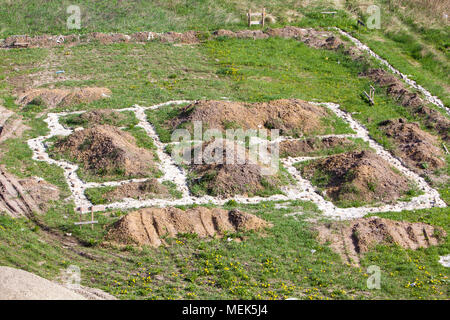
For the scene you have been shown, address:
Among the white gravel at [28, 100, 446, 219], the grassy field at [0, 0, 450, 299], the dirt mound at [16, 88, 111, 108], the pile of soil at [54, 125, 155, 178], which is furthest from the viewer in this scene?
the dirt mound at [16, 88, 111, 108]

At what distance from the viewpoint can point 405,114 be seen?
37062 millimetres

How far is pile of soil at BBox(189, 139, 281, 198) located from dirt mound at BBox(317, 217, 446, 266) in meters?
Answer: 4.49

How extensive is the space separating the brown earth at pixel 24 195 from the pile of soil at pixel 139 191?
109 inches

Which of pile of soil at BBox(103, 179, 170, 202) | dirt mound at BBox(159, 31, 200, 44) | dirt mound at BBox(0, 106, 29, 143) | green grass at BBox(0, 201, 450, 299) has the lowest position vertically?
green grass at BBox(0, 201, 450, 299)

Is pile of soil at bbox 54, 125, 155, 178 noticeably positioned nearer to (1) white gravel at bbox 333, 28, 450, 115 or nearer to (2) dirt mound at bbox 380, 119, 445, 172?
(2) dirt mound at bbox 380, 119, 445, 172

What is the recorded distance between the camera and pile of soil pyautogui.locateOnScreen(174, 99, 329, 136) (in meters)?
34.0

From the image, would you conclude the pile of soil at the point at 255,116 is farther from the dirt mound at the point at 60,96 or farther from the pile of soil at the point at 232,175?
the dirt mound at the point at 60,96

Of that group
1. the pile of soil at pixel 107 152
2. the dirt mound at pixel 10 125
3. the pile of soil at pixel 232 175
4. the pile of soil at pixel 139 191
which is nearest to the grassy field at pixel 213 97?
the dirt mound at pixel 10 125

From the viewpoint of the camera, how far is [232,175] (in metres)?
28.5

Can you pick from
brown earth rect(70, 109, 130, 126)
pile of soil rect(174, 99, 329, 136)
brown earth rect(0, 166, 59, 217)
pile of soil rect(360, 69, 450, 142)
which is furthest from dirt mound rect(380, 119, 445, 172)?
brown earth rect(0, 166, 59, 217)

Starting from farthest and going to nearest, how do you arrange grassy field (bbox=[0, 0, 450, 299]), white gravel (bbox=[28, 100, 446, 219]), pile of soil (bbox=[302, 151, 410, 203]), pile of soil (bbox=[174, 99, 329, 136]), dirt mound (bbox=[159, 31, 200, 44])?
1. dirt mound (bbox=[159, 31, 200, 44])
2. pile of soil (bbox=[174, 99, 329, 136])
3. pile of soil (bbox=[302, 151, 410, 203])
4. white gravel (bbox=[28, 100, 446, 219])
5. grassy field (bbox=[0, 0, 450, 299])

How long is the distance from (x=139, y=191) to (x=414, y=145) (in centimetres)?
1574

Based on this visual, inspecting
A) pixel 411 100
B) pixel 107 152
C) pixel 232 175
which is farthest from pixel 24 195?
pixel 411 100
